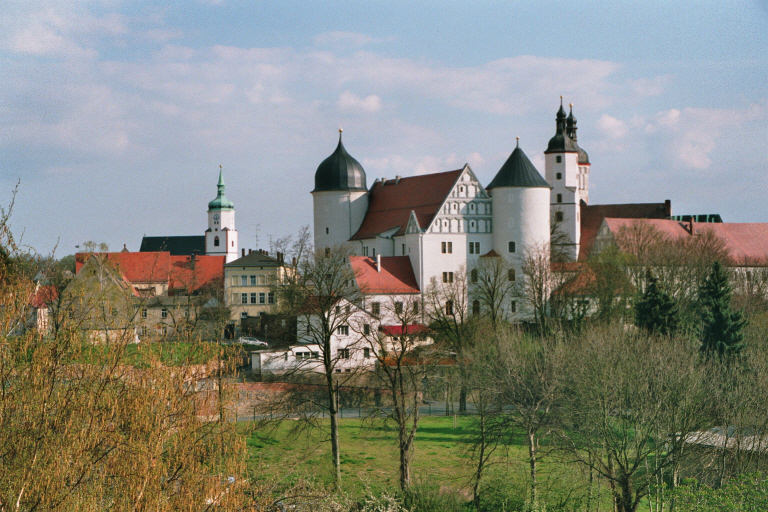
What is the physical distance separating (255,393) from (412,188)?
3025 centimetres

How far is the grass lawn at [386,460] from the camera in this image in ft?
88.0

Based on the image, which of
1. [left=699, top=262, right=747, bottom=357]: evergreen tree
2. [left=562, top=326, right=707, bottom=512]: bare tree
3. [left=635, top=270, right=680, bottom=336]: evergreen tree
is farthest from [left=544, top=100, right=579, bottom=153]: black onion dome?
[left=562, top=326, right=707, bottom=512]: bare tree

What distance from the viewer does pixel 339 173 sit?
65688 mm

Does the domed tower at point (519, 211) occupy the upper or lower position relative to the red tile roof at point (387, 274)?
upper

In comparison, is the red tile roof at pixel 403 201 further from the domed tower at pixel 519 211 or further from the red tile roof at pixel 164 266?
the red tile roof at pixel 164 266

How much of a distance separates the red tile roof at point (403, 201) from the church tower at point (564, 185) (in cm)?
1203

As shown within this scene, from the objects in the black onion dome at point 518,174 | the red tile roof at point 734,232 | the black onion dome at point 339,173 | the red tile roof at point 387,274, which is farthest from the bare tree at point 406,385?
the red tile roof at point 734,232

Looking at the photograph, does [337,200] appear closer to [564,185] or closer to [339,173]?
[339,173]

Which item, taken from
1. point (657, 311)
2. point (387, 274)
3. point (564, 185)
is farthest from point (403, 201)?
point (657, 311)

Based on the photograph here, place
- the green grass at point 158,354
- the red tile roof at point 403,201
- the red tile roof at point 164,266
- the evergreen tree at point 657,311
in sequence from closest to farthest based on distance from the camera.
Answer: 1. the green grass at point 158,354
2. the evergreen tree at point 657,311
3. the red tile roof at point 403,201
4. the red tile roof at point 164,266

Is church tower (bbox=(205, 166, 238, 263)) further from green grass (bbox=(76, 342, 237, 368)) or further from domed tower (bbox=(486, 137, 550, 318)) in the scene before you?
green grass (bbox=(76, 342, 237, 368))

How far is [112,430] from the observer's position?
1052 cm

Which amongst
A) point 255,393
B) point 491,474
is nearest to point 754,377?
point 491,474

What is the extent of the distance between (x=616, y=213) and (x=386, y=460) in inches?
2212
